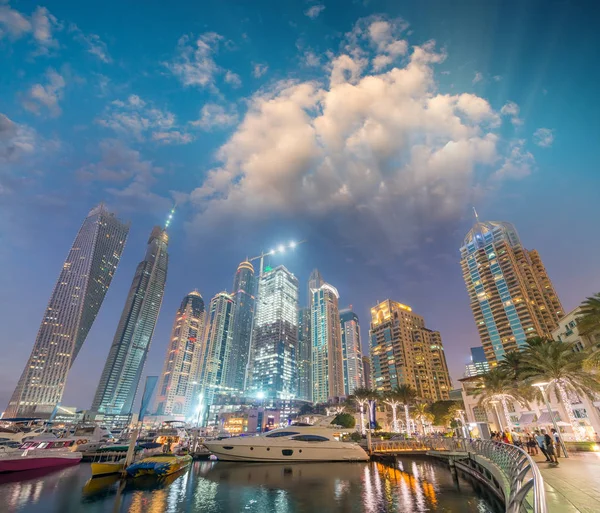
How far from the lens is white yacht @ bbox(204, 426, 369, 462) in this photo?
118 feet

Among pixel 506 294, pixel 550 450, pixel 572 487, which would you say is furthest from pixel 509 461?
pixel 506 294

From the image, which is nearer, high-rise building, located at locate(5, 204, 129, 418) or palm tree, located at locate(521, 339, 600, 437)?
palm tree, located at locate(521, 339, 600, 437)

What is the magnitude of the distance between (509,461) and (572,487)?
3.43 m

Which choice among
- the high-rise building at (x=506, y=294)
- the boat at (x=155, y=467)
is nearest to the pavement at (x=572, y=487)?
the boat at (x=155, y=467)

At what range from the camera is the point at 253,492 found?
21609 mm

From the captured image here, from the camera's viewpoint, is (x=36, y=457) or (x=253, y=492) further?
(x=36, y=457)

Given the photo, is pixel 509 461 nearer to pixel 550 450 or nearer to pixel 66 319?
pixel 550 450

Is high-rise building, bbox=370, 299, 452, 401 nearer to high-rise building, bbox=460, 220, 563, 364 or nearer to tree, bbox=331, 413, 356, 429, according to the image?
high-rise building, bbox=460, 220, 563, 364

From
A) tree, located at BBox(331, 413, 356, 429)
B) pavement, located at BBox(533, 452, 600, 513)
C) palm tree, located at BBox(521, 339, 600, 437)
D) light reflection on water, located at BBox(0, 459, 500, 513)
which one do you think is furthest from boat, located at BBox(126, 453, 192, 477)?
tree, located at BBox(331, 413, 356, 429)

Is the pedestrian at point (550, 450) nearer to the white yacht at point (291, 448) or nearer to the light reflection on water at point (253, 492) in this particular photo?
the light reflection on water at point (253, 492)

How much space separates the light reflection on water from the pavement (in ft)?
14.6

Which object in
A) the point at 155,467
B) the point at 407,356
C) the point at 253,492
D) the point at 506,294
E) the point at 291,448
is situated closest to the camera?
the point at 253,492

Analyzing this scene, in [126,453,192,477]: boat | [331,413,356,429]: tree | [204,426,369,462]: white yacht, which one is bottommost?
[126,453,192,477]: boat

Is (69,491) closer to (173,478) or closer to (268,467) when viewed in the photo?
(173,478)
